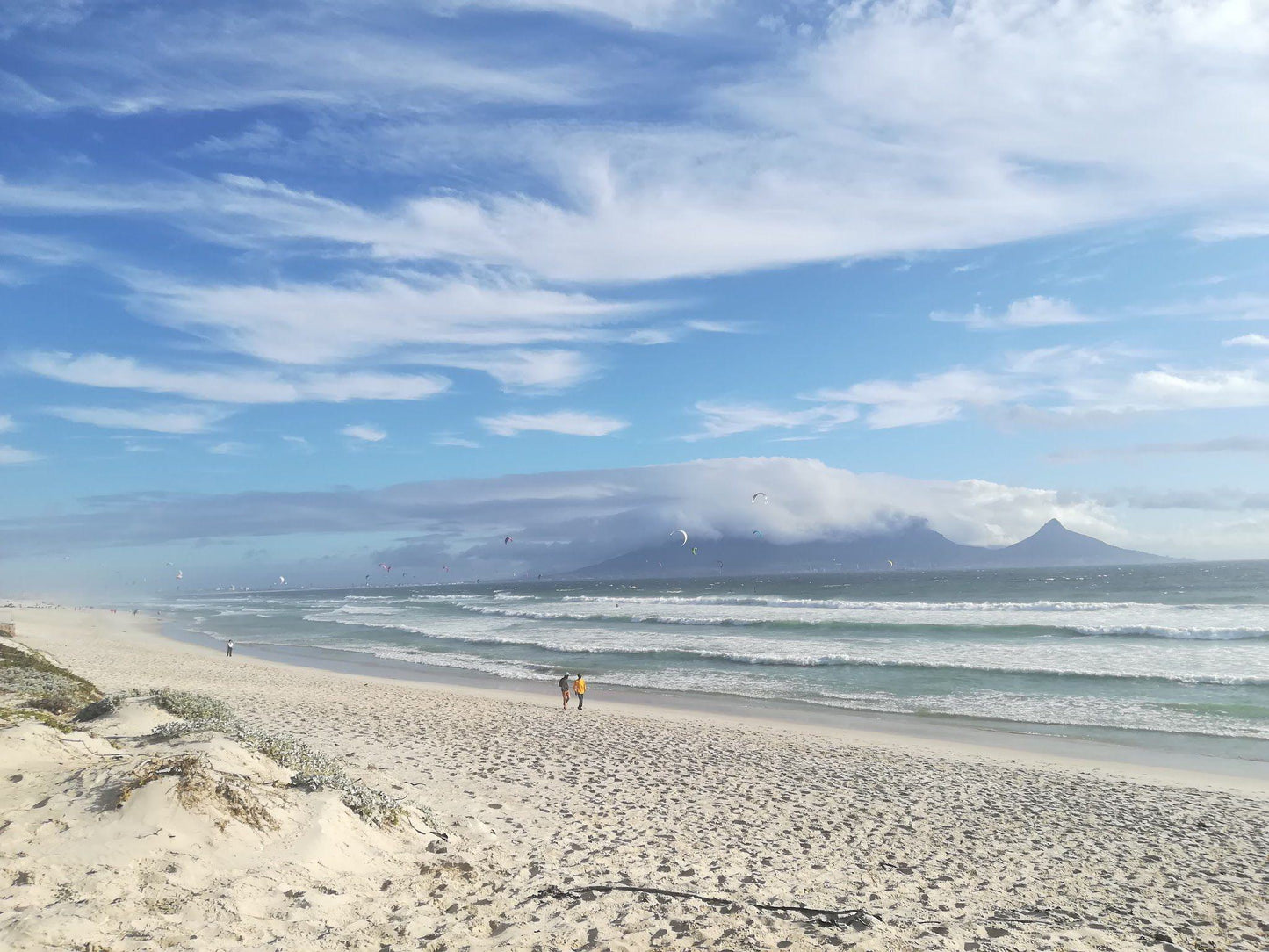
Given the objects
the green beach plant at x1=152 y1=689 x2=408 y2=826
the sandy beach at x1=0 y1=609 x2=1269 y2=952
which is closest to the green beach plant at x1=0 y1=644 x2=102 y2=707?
the green beach plant at x1=152 y1=689 x2=408 y2=826

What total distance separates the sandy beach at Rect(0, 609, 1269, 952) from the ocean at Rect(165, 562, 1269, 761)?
19.3 ft

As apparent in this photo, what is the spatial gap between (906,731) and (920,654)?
1365 cm

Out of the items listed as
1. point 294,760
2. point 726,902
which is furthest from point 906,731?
point 294,760

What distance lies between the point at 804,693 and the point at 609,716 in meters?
7.33

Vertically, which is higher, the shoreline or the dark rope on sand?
the dark rope on sand

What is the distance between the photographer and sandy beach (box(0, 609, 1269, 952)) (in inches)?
206

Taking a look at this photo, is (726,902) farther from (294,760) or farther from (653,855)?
(294,760)

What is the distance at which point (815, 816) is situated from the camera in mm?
9727

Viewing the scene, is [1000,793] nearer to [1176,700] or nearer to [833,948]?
[833,948]

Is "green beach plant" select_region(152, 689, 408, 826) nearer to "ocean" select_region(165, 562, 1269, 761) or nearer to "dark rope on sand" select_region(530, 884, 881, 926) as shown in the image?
"dark rope on sand" select_region(530, 884, 881, 926)

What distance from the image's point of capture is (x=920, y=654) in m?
29.8

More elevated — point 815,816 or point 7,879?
point 7,879

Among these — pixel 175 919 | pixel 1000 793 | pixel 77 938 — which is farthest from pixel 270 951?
pixel 1000 793

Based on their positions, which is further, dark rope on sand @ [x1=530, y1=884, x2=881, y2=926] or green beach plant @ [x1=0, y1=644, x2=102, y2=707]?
green beach plant @ [x1=0, y1=644, x2=102, y2=707]
